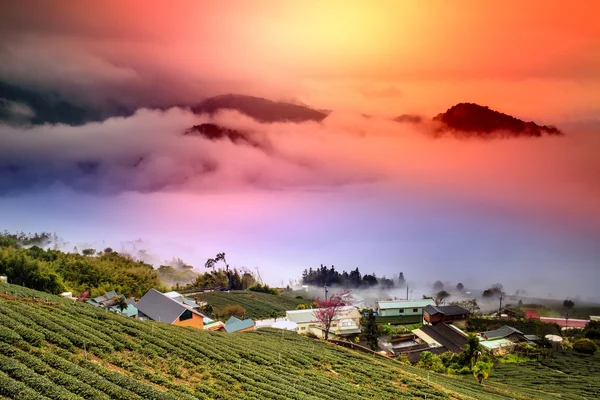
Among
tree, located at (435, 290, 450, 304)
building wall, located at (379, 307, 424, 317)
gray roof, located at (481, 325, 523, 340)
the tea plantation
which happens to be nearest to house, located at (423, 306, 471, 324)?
building wall, located at (379, 307, 424, 317)

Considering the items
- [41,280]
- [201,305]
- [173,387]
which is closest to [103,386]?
[173,387]

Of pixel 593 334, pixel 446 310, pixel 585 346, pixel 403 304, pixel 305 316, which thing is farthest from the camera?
pixel 403 304

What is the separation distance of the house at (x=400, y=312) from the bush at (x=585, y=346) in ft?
92.7

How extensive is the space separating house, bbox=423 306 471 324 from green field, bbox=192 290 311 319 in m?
29.6

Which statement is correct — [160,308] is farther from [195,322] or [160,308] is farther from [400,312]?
[400,312]

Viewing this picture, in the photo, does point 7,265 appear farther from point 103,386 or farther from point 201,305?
point 103,386

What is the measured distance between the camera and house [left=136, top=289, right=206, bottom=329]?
49.3 meters

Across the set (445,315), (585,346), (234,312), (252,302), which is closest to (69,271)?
(234,312)

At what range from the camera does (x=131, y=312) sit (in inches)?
2130

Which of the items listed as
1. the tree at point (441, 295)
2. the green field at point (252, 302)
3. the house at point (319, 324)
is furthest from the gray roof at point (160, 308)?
the tree at point (441, 295)

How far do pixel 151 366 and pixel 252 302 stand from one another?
71.1m

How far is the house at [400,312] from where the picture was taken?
85188 mm

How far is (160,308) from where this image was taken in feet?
173

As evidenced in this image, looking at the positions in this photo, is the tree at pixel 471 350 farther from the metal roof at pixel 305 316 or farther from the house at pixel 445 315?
the house at pixel 445 315
